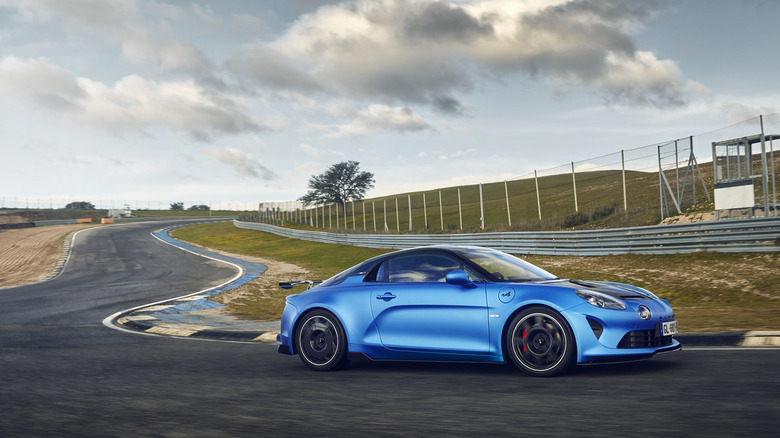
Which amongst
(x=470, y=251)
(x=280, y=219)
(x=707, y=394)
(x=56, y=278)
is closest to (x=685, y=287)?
(x=470, y=251)

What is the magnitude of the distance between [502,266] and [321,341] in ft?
6.80

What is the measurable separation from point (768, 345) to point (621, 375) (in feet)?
8.11

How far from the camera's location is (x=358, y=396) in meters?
5.91

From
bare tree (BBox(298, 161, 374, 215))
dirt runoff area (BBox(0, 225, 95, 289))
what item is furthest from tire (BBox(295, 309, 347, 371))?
bare tree (BBox(298, 161, 374, 215))

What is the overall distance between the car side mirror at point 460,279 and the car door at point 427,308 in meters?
0.05

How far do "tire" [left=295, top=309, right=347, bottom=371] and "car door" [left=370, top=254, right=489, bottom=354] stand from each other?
1.63 feet

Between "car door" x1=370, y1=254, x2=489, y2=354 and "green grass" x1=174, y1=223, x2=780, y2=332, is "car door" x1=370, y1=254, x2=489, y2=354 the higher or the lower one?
the higher one

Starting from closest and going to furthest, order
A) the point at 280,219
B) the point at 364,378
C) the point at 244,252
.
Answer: the point at 364,378
the point at 244,252
the point at 280,219

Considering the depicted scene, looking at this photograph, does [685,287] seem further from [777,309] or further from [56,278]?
[56,278]

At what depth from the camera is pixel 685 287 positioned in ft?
54.3

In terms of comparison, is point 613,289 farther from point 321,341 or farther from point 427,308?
point 321,341

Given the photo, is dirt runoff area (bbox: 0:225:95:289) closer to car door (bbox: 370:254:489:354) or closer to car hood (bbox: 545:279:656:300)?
car door (bbox: 370:254:489:354)

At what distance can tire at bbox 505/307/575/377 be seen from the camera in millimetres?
6145

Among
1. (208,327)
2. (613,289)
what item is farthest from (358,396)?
(208,327)
